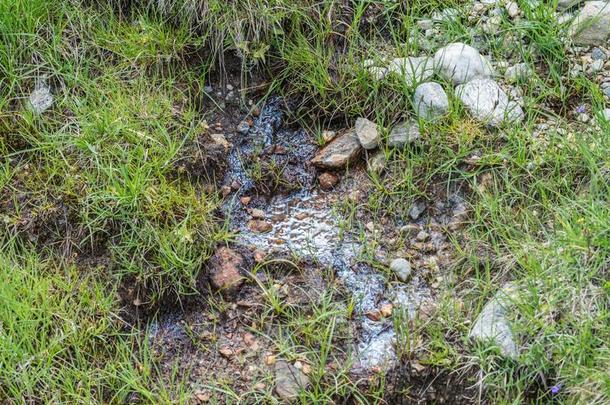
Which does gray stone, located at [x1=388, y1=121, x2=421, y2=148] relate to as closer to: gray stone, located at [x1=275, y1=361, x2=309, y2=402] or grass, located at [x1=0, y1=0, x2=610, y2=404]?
grass, located at [x1=0, y1=0, x2=610, y2=404]

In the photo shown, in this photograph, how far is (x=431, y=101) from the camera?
128 inches

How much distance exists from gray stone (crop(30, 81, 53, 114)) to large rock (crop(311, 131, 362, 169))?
44.4 inches

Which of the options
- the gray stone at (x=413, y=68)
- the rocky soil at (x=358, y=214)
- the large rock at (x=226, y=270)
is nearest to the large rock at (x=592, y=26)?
the rocky soil at (x=358, y=214)

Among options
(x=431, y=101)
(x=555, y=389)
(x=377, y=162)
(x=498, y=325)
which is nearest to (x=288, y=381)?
(x=498, y=325)

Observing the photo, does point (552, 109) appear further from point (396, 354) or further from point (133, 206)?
point (133, 206)

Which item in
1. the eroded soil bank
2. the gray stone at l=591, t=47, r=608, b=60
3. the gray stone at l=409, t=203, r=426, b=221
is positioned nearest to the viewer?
the eroded soil bank

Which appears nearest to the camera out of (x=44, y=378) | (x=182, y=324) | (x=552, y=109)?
(x=44, y=378)

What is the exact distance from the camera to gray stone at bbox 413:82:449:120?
3.25m

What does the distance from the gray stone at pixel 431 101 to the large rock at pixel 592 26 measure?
623 mm

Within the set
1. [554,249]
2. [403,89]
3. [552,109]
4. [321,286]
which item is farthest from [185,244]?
[552,109]

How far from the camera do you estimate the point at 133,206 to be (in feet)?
9.98

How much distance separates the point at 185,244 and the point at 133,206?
9.8 inches

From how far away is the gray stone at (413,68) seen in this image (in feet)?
10.9

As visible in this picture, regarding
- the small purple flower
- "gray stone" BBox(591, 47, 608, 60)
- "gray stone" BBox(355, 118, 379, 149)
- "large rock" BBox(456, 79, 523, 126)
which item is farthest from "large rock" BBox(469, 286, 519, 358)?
"gray stone" BBox(591, 47, 608, 60)
